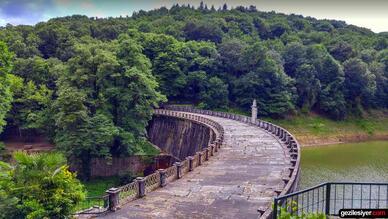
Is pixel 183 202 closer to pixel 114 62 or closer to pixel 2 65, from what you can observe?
pixel 2 65

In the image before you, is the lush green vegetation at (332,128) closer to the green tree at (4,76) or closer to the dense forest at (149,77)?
the dense forest at (149,77)

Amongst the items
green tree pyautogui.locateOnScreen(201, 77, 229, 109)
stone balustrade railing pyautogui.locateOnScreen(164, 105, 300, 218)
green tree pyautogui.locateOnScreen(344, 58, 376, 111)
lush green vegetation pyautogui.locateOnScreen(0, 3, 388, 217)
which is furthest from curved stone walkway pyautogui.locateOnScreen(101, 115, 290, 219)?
green tree pyautogui.locateOnScreen(344, 58, 376, 111)

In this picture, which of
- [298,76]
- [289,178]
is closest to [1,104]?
[289,178]

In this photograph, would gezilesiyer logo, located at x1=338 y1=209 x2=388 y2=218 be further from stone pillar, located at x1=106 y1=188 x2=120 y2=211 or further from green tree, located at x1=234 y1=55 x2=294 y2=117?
green tree, located at x1=234 y1=55 x2=294 y2=117

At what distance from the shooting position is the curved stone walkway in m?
16.4

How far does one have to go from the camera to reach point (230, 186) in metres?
19.9

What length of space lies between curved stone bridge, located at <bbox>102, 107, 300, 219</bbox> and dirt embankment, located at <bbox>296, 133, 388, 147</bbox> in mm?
27978

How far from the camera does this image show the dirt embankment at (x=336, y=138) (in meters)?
58.2

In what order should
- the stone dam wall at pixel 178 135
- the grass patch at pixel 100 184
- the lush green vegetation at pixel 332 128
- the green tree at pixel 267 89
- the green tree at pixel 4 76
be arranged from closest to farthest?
the green tree at pixel 4 76 → the grass patch at pixel 100 184 → the stone dam wall at pixel 178 135 → the lush green vegetation at pixel 332 128 → the green tree at pixel 267 89

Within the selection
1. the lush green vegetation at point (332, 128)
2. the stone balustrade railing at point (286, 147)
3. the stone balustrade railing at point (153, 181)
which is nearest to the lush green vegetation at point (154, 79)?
the lush green vegetation at point (332, 128)

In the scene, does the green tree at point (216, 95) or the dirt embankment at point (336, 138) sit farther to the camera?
the green tree at point (216, 95)

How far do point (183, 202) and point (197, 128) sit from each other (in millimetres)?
24514

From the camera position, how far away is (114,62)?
3569cm

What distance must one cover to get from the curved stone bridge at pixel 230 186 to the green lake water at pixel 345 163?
615 centimetres
